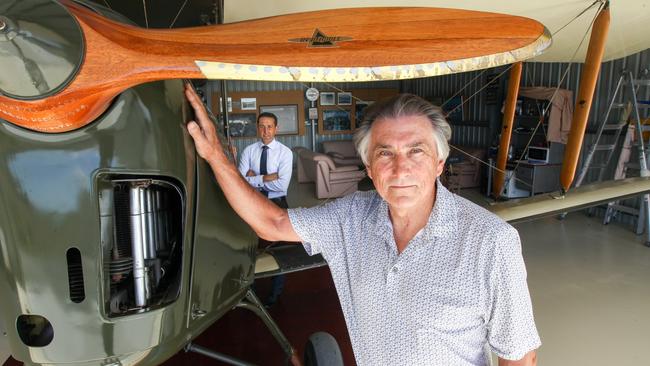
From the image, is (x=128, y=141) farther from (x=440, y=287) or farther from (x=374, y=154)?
(x=440, y=287)

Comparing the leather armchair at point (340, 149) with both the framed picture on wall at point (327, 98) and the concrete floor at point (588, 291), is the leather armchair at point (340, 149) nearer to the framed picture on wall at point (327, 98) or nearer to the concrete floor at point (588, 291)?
Answer: the framed picture on wall at point (327, 98)

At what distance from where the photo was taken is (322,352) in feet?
6.00

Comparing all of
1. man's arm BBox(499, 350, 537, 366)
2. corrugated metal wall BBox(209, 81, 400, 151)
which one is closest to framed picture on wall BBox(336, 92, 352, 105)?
corrugated metal wall BBox(209, 81, 400, 151)

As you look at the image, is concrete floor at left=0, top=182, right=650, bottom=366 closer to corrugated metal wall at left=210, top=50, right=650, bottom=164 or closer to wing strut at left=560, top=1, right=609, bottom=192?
wing strut at left=560, top=1, right=609, bottom=192

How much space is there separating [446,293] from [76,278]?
991 mm

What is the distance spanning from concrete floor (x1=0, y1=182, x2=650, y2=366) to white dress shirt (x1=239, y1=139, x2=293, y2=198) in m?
1.14

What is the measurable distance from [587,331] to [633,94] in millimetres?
3684

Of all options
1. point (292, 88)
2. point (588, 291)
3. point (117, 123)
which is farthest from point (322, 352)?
point (292, 88)

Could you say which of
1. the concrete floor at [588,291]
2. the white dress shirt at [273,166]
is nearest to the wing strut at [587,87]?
the concrete floor at [588,291]

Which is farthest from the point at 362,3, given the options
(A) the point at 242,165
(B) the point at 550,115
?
(B) the point at 550,115

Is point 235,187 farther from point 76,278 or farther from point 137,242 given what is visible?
point 76,278

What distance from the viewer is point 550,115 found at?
785 cm

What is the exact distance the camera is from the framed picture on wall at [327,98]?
13.6 m

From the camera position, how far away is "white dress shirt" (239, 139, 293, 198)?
161 inches
